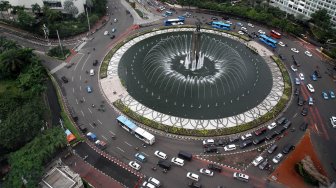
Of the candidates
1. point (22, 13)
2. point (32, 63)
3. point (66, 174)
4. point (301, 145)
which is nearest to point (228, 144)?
point (301, 145)

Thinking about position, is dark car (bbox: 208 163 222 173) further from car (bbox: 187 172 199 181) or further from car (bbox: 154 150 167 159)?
car (bbox: 154 150 167 159)

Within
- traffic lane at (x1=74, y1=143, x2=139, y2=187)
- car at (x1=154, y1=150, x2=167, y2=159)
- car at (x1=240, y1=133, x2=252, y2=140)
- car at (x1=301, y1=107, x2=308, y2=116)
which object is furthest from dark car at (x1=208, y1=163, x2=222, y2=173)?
car at (x1=301, y1=107, x2=308, y2=116)

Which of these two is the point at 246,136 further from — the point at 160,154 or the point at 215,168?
the point at 160,154

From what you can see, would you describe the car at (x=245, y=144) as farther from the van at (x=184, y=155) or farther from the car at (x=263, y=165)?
the van at (x=184, y=155)

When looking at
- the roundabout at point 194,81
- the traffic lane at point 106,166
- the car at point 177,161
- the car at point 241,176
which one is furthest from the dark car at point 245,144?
the traffic lane at point 106,166

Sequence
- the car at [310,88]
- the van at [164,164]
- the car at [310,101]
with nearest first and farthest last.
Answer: the van at [164,164] < the car at [310,101] < the car at [310,88]

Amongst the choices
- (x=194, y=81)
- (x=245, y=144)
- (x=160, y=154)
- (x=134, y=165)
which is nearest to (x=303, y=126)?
(x=245, y=144)
